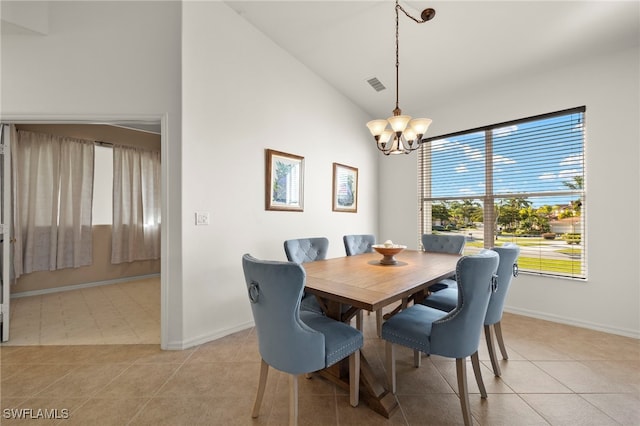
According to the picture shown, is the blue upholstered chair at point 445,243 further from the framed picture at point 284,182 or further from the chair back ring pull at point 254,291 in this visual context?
the chair back ring pull at point 254,291

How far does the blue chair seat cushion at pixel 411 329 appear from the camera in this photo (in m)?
1.56

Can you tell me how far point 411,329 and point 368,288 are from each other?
41cm

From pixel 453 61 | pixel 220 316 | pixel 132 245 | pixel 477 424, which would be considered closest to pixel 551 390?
pixel 477 424

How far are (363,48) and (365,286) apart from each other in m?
2.71

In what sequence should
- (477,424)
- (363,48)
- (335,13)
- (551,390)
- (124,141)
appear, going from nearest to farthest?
1. (477,424)
2. (551,390)
3. (335,13)
4. (363,48)
5. (124,141)

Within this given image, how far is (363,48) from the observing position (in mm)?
2967

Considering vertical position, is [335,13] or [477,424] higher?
[335,13]

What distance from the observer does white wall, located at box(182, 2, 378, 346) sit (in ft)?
7.82

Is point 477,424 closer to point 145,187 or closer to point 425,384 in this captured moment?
point 425,384

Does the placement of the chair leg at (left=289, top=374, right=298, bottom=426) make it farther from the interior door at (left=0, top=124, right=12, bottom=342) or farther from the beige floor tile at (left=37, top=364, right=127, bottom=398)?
the interior door at (left=0, top=124, right=12, bottom=342)

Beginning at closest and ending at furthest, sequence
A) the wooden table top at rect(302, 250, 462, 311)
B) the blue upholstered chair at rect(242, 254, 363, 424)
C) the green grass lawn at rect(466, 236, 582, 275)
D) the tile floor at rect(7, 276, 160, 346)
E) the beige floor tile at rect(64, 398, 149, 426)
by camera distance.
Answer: the blue upholstered chair at rect(242, 254, 363, 424)
the wooden table top at rect(302, 250, 462, 311)
the beige floor tile at rect(64, 398, 149, 426)
the tile floor at rect(7, 276, 160, 346)
the green grass lawn at rect(466, 236, 582, 275)

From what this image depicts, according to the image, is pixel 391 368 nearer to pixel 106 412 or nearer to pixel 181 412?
pixel 181 412

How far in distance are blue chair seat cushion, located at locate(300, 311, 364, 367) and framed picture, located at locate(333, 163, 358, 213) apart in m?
2.26

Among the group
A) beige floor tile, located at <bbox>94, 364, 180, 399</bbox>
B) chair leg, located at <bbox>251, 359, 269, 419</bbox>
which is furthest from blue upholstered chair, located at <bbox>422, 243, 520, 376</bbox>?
beige floor tile, located at <bbox>94, 364, 180, 399</bbox>
